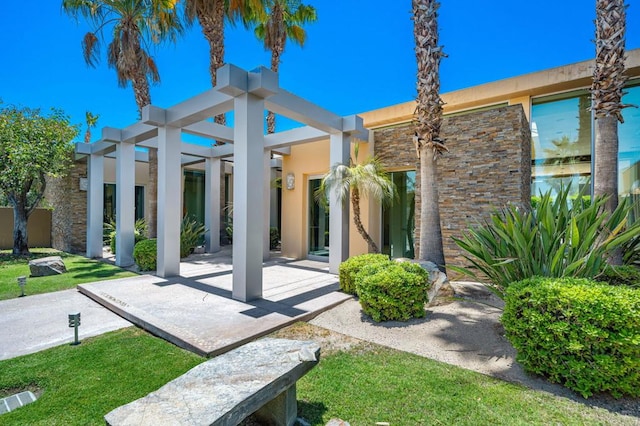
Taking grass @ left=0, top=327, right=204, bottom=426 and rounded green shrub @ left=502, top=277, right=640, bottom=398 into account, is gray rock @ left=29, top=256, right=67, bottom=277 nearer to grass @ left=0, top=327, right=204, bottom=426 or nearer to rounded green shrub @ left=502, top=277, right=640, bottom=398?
grass @ left=0, top=327, right=204, bottom=426

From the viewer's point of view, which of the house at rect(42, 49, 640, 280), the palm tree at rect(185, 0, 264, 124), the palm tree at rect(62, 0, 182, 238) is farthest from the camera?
the palm tree at rect(185, 0, 264, 124)

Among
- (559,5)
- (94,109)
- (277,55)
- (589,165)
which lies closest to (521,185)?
(589,165)

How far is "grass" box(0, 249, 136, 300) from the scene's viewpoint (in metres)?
7.11

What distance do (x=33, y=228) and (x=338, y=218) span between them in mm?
16128

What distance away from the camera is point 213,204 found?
13.1 m

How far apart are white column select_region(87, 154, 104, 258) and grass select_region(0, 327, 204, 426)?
8931 mm

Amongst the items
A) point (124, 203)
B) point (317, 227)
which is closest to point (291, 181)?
point (317, 227)

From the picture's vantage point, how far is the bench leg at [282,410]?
98.9 inches

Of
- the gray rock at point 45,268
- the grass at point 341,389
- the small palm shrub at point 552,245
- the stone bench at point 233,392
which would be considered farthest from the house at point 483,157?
the gray rock at point 45,268

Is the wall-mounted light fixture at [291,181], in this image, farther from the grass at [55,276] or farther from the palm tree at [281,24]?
the grass at [55,276]

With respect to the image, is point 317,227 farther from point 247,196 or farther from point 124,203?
point 124,203

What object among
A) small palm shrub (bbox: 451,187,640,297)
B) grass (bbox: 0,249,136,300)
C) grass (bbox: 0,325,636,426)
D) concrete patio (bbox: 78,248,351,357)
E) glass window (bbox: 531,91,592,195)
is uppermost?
Answer: glass window (bbox: 531,91,592,195)

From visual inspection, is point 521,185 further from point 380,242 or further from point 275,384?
point 275,384

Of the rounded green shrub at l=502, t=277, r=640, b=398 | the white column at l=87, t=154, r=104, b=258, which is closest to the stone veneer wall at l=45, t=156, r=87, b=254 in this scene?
the white column at l=87, t=154, r=104, b=258
